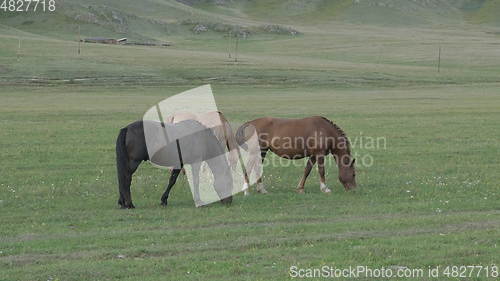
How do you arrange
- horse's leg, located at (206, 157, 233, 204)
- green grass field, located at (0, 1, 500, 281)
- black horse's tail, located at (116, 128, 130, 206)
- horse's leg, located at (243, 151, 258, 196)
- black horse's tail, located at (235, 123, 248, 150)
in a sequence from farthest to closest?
black horse's tail, located at (235, 123, 248, 150), horse's leg, located at (243, 151, 258, 196), horse's leg, located at (206, 157, 233, 204), black horse's tail, located at (116, 128, 130, 206), green grass field, located at (0, 1, 500, 281)

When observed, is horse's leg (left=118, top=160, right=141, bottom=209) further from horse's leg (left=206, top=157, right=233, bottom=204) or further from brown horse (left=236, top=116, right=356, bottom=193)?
brown horse (left=236, top=116, right=356, bottom=193)

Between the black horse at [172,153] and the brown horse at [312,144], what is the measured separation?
145cm

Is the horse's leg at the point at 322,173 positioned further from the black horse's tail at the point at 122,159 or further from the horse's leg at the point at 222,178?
the black horse's tail at the point at 122,159

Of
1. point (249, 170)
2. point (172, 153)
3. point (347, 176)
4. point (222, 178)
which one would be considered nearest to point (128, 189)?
point (172, 153)

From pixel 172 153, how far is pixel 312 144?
313 cm

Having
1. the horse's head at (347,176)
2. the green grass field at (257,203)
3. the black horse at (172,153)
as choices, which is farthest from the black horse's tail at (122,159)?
the horse's head at (347,176)

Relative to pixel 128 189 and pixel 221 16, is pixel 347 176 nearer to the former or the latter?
pixel 128 189

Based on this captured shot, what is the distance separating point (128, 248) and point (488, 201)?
7.07 m

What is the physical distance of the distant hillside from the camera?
113812 millimetres

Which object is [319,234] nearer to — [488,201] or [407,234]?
[407,234]

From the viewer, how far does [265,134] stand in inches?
629

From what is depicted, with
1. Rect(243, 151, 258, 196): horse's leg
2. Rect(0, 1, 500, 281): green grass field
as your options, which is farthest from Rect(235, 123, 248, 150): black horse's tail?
Rect(0, 1, 500, 281): green grass field

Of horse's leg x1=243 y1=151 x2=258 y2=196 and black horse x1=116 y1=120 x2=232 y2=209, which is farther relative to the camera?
horse's leg x1=243 y1=151 x2=258 y2=196

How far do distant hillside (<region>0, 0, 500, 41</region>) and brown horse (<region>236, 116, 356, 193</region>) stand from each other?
9199cm
